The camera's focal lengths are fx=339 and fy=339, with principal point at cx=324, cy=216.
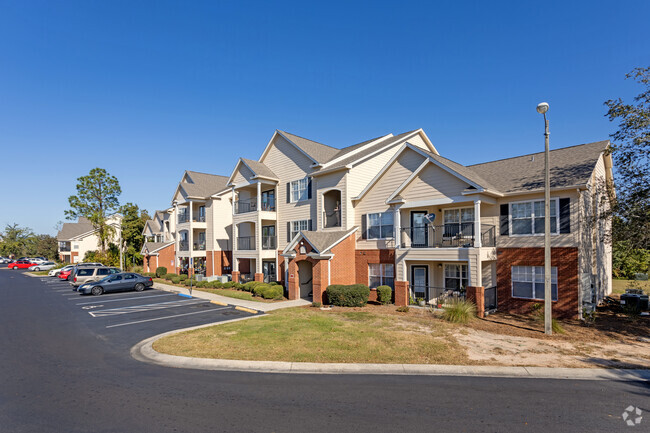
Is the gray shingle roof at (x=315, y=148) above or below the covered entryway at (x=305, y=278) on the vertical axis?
above

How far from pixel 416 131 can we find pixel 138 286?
25.2 metres

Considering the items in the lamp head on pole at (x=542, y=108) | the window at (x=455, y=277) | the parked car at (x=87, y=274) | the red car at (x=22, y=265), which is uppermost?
the lamp head on pole at (x=542, y=108)

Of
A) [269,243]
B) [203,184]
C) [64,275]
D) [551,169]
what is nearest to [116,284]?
[269,243]

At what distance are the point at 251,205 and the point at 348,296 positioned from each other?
14366 mm

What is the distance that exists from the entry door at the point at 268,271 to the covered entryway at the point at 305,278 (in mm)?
4933

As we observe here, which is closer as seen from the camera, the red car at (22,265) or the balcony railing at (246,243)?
the balcony railing at (246,243)

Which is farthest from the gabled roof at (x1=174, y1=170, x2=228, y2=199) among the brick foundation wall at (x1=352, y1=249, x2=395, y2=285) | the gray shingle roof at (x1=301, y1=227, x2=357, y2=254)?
the brick foundation wall at (x1=352, y1=249, x2=395, y2=285)

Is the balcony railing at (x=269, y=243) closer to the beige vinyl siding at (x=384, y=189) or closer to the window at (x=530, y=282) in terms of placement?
the beige vinyl siding at (x=384, y=189)

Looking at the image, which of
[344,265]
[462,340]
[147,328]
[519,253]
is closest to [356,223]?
[344,265]

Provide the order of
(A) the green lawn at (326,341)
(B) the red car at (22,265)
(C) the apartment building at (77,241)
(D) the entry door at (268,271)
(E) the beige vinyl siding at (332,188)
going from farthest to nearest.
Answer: (C) the apartment building at (77,241) → (B) the red car at (22,265) → (D) the entry door at (268,271) → (E) the beige vinyl siding at (332,188) → (A) the green lawn at (326,341)

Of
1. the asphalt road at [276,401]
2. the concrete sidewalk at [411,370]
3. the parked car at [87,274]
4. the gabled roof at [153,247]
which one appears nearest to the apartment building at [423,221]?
the concrete sidewalk at [411,370]

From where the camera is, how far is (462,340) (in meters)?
12.3

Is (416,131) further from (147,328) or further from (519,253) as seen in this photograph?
(147,328)

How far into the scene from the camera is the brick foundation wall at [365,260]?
68.5 feet
